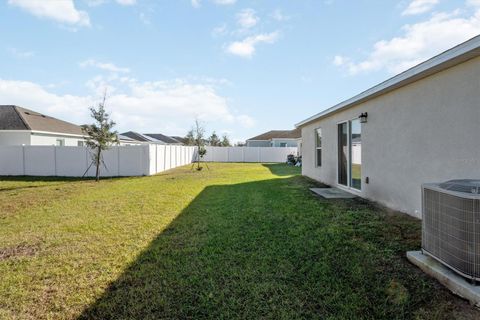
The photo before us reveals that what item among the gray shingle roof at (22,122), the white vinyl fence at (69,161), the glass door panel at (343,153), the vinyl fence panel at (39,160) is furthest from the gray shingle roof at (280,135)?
the glass door panel at (343,153)

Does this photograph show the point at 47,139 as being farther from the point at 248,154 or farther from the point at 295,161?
the point at 295,161

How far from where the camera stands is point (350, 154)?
793cm

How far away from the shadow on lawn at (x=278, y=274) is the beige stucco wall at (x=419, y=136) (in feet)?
2.93

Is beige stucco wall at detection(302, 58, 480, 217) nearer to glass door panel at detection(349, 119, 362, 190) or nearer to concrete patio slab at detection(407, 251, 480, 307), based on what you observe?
glass door panel at detection(349, 119, 362, 190)

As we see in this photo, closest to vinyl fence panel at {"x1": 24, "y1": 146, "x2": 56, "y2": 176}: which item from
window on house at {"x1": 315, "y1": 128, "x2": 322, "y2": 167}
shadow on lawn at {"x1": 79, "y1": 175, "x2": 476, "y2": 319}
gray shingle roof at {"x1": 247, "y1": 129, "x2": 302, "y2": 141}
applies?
shadow on lawn at {"x1": 79, "y1": 175, "x2": 476, "y2": 319}

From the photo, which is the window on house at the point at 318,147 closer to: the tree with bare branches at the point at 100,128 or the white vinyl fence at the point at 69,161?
the white vinyl fence at the point at 69,161

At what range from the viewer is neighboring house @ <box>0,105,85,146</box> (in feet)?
56.1

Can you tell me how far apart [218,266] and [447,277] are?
2325 millimetres

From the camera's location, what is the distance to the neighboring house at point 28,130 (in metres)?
17.1

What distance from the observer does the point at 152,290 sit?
9.23 feet

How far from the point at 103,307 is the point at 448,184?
3.52 metres

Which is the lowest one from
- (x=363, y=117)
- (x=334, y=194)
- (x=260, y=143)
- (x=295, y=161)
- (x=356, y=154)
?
(x=334, y=194)

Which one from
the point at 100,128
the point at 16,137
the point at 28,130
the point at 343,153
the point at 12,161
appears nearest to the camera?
the point at 343,153

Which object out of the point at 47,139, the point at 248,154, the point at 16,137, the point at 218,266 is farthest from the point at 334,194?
the point at 248,154
